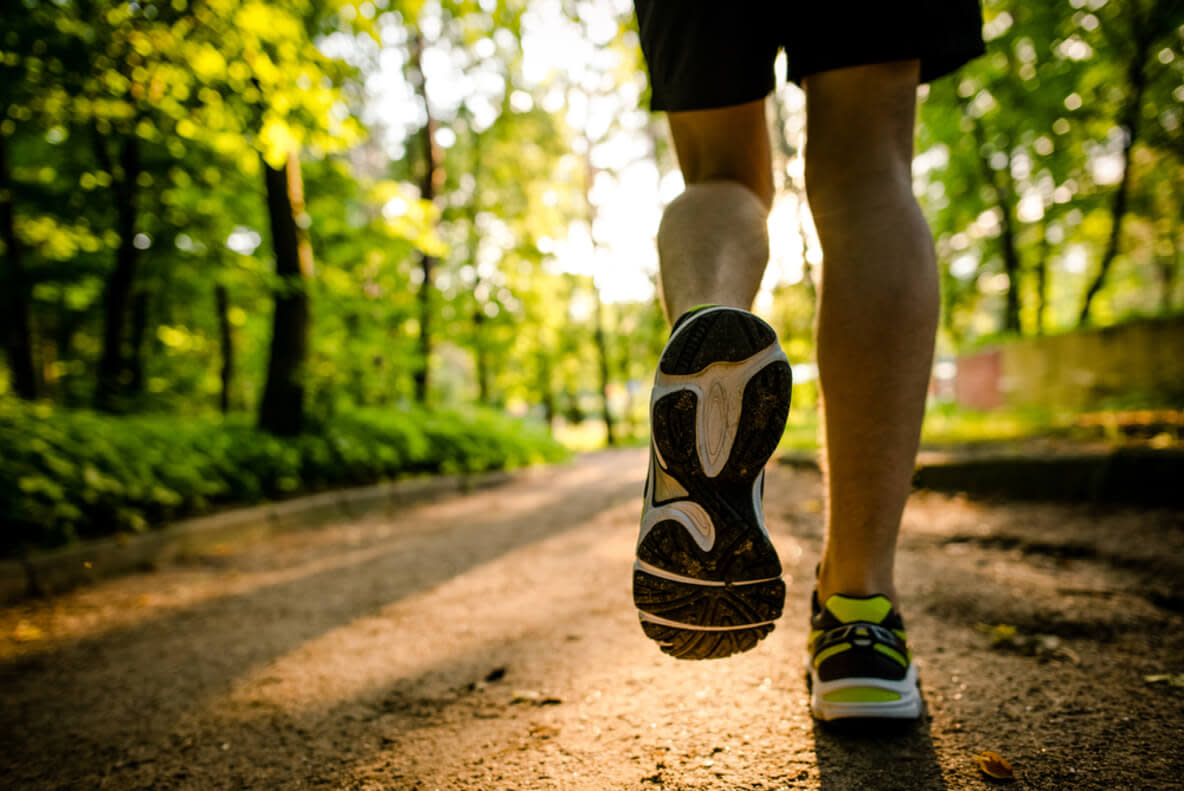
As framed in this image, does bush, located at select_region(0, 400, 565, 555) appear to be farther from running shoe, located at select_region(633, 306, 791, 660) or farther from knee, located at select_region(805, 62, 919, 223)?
knee, located at select_region(805, 62, 919, 223)

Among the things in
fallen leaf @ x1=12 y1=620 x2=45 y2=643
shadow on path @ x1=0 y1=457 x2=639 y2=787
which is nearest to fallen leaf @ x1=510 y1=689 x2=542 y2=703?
shadow on path @ x1=0 y1=457 x2=639 y2=787

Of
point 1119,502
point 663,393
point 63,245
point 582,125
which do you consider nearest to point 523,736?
point 663,393

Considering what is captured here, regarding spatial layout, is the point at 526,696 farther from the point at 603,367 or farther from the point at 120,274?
the point at 603,367

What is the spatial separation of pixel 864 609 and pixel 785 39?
1.04m

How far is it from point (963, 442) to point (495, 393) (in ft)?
63.3

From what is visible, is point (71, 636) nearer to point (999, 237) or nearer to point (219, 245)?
point (219, 245)

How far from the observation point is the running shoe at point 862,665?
97 cm

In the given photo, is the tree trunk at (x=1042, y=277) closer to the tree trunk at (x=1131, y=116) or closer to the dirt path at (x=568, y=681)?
the tree trunk at (x=1131, y=116)

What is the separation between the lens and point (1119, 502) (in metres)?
2.45

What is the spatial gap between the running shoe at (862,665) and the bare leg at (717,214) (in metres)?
0.58

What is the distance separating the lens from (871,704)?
963 millimetres

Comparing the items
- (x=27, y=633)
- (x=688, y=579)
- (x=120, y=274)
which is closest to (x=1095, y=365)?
(x=688, y=579)

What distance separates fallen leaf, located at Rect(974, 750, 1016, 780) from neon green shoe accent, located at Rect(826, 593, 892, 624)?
0.23 metres

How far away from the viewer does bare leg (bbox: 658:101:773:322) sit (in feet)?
3.29
